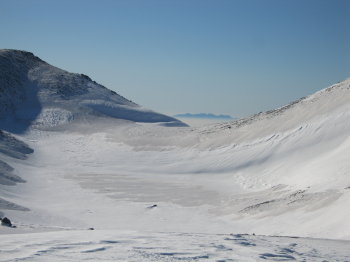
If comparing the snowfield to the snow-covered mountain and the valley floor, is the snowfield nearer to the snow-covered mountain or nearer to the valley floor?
the valley floor

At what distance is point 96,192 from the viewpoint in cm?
3138

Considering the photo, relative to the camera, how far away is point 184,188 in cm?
3219

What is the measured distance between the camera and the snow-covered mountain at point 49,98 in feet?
206

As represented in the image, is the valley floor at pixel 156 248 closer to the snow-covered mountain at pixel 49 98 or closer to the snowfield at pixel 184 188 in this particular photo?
the snowfield at pixel 184 188

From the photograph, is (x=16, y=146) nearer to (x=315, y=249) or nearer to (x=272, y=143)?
(x=272, y=143)

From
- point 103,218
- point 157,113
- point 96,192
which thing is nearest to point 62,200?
point 96,192

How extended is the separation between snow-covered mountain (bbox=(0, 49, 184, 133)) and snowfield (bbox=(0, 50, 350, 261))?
2.44m

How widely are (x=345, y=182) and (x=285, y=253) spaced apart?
1342cm

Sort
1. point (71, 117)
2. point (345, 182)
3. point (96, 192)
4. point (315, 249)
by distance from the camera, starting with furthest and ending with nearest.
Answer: point (71, 117), point (96, 192), point (345, 182), point (315, 249)

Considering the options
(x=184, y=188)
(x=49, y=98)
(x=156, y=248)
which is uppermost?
(x=49, y=98)

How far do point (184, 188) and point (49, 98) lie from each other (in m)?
43.0

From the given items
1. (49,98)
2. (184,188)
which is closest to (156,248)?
(184,188)

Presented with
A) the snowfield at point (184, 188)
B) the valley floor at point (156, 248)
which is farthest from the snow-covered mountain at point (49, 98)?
the valley floor at point (156, 248)

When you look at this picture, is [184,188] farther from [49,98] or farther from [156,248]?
[49,98]
